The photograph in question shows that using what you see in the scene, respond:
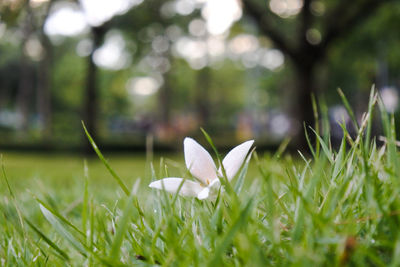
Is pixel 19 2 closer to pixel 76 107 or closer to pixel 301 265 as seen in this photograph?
pixel 301 265

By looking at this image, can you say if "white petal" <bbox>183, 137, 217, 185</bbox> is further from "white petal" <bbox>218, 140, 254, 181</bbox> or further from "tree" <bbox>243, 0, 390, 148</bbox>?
"tree" <bbox>243, 0, 390, 148</bbox>

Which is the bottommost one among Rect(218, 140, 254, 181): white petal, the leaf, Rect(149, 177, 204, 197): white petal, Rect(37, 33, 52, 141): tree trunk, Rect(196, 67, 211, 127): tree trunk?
Rect(196, 67, 211, 127): tree trunk

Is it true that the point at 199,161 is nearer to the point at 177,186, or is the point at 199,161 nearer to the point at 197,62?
the point at 177,186

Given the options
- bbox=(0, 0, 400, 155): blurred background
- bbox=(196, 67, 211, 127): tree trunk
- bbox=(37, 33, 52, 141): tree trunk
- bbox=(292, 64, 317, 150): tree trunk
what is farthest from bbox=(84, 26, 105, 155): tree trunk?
bbox=(196, 67, 211, 127): tree trunk

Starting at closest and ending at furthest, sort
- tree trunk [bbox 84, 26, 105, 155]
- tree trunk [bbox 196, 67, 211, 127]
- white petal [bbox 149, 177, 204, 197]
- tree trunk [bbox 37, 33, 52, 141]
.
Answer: white petal [bbox 149, 177, 204, 197]
tree trunk [bbox 84, 26, 105, 155]
tree trunk [bbox 37, 33, 52, 141]
tree trunk [bbox 196, 67, 211, 127]

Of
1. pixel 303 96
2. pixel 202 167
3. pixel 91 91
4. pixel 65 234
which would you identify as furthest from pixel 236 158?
pixel 91 91

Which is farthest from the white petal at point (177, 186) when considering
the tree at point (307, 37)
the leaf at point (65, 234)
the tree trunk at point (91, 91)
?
the tree trunk at point (91, 91)

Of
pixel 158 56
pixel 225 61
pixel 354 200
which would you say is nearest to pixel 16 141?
pixel 158 56
